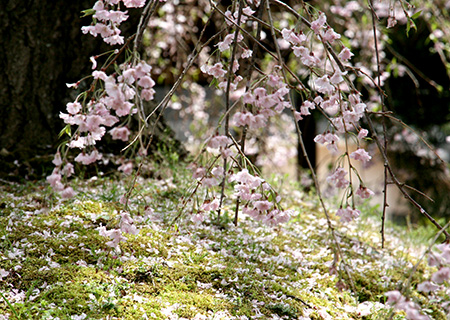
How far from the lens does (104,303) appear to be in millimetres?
1601

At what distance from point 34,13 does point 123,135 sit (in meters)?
1.85

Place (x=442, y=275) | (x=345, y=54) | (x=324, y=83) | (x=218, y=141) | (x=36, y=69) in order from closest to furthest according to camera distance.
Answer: (x=442, y=275)
(x=218, y=141)
(x=324, y=83)
(x=345, y=54)
(x=36, y=69)

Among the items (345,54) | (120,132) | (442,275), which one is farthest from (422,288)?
(120,132)

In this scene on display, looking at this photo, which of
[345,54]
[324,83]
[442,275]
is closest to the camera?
[442,275]

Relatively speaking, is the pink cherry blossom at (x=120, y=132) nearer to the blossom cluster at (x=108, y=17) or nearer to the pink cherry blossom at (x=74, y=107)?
the pink cherry blossom at (x=74, y=107)

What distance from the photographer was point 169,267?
1924 mm

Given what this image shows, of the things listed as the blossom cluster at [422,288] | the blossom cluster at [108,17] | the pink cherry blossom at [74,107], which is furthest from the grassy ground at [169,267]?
the blossom cluster at [108,17]

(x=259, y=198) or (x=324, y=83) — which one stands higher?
(x=324, y=83)

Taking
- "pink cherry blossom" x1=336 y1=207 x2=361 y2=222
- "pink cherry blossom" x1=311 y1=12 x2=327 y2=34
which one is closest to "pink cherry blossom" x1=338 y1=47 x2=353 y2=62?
"pink cherry blossom" x1=311 y1=12 x2=327 y2=34

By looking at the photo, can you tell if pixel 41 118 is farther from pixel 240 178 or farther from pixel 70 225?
pixel 240 178

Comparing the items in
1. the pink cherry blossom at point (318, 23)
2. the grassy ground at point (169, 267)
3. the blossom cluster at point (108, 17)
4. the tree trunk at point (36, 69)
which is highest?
the pink cherry blossom at point (318, 23)

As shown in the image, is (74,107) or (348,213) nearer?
(74,107)

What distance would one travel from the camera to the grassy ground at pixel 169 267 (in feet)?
5.41

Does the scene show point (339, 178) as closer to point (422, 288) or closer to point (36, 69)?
point (422, 288)
